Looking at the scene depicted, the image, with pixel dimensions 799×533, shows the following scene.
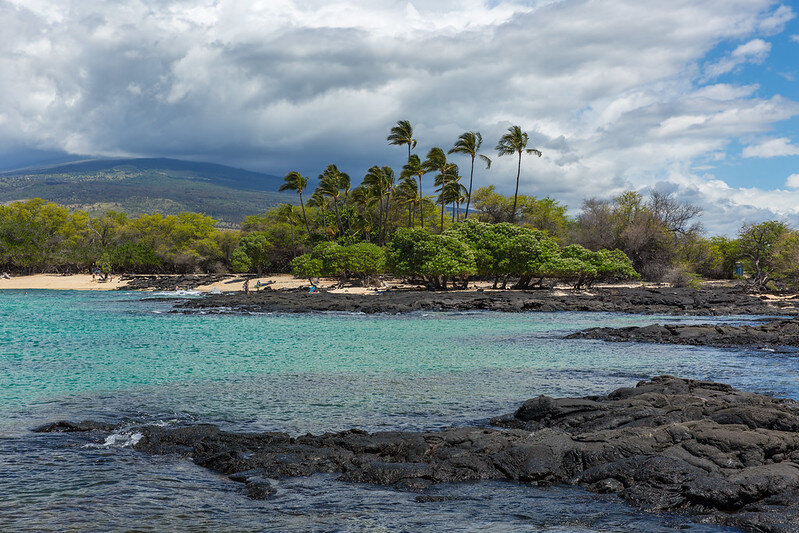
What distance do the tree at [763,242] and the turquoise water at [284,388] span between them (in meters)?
27.1

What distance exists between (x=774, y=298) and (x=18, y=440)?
2098 inches

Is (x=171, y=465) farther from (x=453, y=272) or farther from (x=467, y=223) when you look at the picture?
(x=467, y=223)

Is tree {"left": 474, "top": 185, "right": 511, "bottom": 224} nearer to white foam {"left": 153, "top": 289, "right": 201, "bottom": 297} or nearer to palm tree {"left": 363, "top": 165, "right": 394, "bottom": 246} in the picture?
palm tree {"left": 363, "top": 165, "right": 394, "bottom": 246}

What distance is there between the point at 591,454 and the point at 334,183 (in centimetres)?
6077

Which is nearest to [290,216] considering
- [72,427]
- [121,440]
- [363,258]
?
[363,258]

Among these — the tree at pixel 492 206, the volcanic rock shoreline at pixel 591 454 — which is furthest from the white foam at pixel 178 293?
the volcanic rock shoreline at pixel 591 454

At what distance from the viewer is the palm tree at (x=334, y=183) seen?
219 ft

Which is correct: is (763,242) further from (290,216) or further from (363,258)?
(290,216)

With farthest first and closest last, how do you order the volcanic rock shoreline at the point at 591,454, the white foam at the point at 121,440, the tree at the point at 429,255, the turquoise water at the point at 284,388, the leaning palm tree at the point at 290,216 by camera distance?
the leaning palm tree at the point at 290,216
the tree at the point at 429,255
the white foam at the point at 121,440
the turquoise water at the point at 284,388
the volcanic rock shoreline at the point at 591,454

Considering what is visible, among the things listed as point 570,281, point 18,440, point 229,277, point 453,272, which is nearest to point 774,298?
point 570,281

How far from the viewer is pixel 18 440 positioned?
10.5 metres

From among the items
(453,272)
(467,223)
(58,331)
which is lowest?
(58,331)

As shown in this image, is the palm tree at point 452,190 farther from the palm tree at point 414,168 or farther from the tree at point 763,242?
the tree at point 763,242

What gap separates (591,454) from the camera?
340 inches
